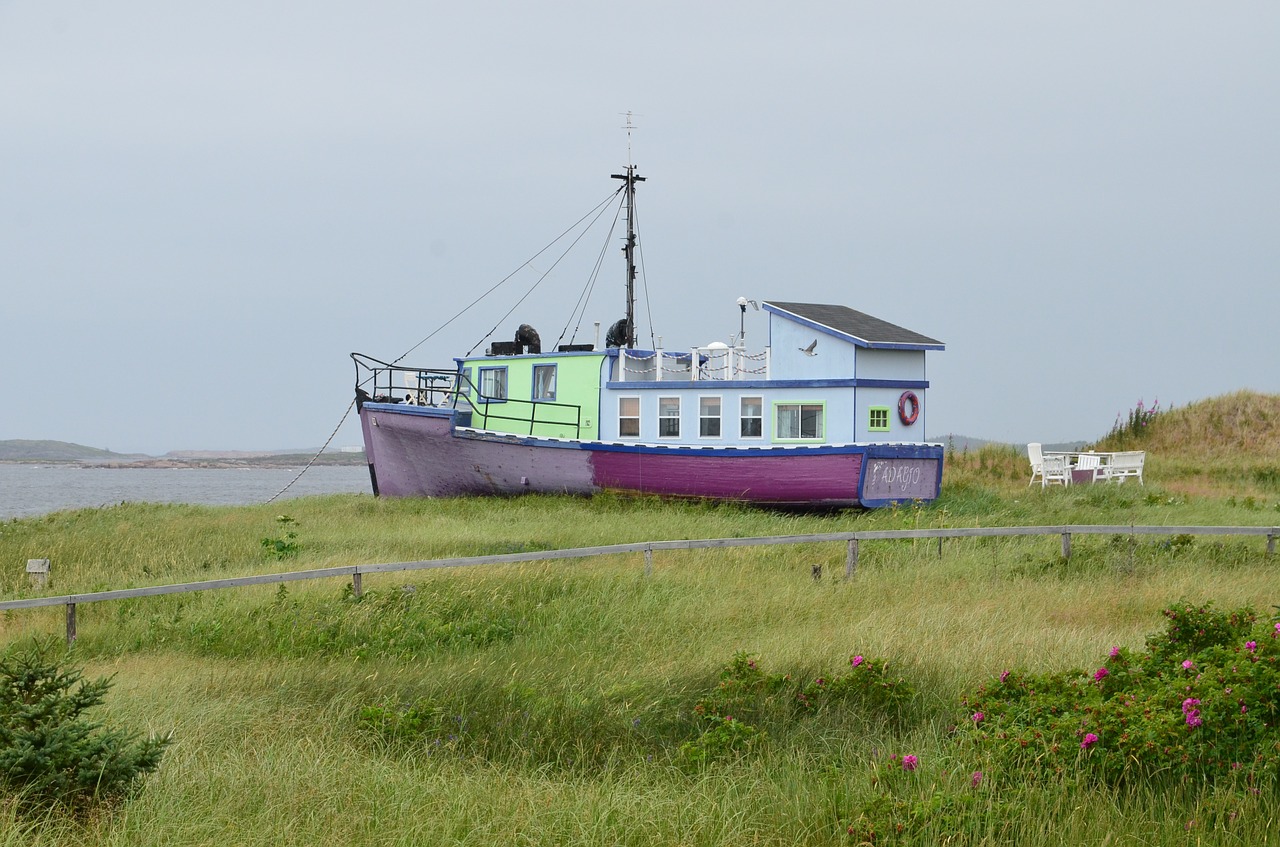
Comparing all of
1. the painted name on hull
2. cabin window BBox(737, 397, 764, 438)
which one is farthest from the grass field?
cabin window BBox(737, 397, 764, 438)

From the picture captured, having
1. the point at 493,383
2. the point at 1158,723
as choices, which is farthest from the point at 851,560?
the point at 493,383

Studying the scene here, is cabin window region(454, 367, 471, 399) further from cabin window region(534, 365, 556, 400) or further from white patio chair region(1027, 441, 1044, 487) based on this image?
white patio chair region(1027, 441, 1044, 487)

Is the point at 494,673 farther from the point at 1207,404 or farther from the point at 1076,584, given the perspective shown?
the point at 1207,404

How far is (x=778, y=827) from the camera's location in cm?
585

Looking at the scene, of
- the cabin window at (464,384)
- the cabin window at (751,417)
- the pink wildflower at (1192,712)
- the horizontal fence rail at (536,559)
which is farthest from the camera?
the cabin window at (464,384)

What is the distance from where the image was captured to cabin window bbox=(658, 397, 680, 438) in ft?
76.9

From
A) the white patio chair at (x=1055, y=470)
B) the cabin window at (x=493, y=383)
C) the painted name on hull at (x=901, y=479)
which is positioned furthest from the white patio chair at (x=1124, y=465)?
the cabin window at (x=493, y=383)

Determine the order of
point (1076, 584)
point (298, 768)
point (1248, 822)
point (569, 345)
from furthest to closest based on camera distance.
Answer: point (569, 345) < point (1076, 584) < point (298, 768) < point (1248, 822)

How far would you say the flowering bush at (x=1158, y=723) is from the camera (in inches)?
237

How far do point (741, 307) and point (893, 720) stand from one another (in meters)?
16.5

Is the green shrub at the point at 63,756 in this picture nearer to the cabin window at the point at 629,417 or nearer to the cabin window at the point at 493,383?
the cabin window at the point at 629,417

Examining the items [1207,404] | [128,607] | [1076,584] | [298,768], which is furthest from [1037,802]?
[1207,404]

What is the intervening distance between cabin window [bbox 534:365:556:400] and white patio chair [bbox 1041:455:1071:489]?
457 inches

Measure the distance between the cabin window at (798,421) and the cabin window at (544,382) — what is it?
5.26m
